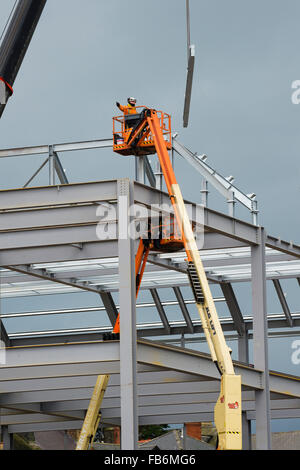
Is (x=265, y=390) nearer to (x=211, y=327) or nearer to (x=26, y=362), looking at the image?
(x=211, y=327)

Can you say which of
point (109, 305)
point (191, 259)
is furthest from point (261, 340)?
point (109, 305)

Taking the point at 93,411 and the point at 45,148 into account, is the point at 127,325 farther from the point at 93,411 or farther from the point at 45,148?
the point at 45,148

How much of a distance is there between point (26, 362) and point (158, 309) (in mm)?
20516

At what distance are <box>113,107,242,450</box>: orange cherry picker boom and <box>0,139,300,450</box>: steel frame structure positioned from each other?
0.63 m

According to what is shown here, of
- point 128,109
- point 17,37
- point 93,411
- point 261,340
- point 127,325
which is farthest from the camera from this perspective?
point 128,109

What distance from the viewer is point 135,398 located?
26688 mm

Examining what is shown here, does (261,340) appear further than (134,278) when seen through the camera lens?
Yes

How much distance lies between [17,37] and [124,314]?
33.8 ft

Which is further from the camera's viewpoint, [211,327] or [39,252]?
[39,252]

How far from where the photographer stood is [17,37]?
32.3 meters

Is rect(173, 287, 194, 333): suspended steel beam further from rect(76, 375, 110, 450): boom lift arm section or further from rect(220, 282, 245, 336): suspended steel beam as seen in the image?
rect(76, 375, 110, 450): boom lift arm section

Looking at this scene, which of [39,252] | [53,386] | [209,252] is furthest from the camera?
[209,252]
